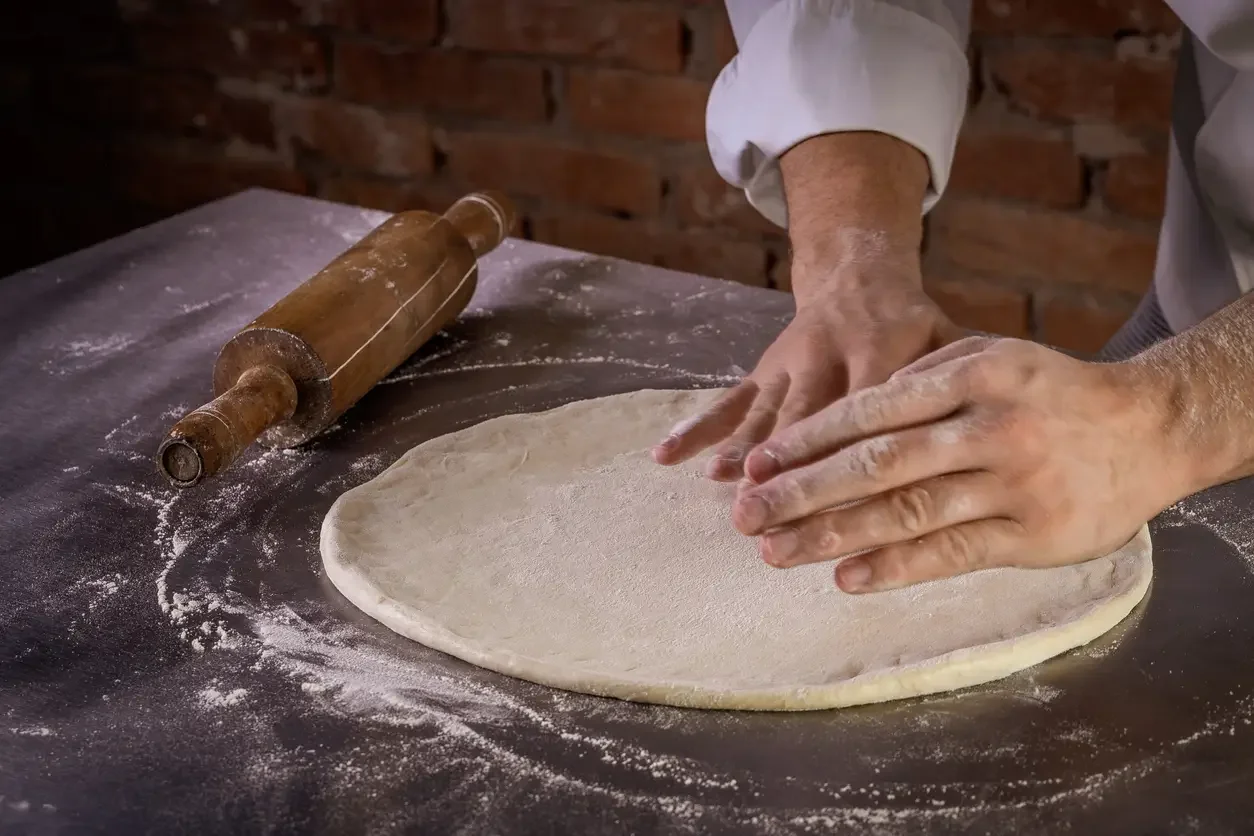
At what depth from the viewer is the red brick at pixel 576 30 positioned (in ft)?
7.13

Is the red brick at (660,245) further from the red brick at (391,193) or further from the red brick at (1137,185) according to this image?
the red brick at (1137,185)

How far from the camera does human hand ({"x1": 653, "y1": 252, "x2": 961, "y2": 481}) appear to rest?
1.04 metres

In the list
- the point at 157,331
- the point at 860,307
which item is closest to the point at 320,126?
the point at 157,331

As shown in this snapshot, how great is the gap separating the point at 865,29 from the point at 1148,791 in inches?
33.6

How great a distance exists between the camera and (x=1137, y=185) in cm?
189

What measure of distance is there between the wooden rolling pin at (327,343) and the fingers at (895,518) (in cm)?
50

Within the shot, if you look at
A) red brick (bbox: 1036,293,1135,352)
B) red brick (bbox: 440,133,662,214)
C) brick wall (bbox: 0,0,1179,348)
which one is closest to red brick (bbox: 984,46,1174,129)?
brick wall (bbox: 0,0,1179,348)

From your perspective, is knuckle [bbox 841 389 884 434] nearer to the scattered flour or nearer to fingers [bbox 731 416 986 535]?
fingers [bbox 731 416 986 535]

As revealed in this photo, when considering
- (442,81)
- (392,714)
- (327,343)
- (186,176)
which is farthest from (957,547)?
(186,176)

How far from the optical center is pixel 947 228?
2.08 m

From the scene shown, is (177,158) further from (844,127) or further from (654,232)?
(844,127)

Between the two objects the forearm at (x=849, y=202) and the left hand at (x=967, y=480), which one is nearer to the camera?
the left hand at (x=967, y=480)

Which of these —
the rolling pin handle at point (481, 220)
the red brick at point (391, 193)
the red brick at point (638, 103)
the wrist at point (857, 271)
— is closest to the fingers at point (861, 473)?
the wrist at point (857, 271)

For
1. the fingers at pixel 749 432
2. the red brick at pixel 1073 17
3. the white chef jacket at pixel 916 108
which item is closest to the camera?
the fingers at pixel 749 432
